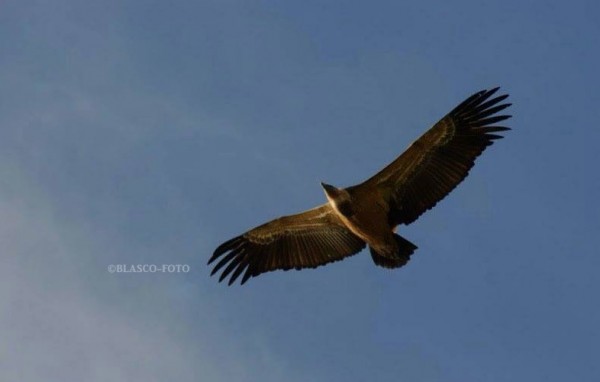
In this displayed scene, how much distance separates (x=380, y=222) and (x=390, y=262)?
0.80m

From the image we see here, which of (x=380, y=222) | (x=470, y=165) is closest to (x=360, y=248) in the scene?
(x=380, y=222)

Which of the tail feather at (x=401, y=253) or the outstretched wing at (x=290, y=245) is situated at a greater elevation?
the outstretched wing at (x=290, y=245)

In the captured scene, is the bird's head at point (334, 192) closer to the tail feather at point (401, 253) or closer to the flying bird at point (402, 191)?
the flying bird at point (402, 191)

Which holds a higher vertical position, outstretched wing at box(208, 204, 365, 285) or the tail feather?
outstretched wing at box(208, 204, 365, 285)

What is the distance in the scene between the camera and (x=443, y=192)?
83.3 feet

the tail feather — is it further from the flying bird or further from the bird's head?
the bird's head

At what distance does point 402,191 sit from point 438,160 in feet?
3.08

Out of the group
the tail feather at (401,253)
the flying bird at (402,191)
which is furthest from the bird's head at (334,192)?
the tail feather at (401,253)

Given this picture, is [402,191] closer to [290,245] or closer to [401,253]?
[401,253]

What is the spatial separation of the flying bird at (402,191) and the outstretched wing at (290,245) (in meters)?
0.02

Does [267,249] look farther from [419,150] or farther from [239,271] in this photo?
[419,150]

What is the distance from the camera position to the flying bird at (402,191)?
25.1 meters

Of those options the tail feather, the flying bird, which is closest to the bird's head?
the flying bird

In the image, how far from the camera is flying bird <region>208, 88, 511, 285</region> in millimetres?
25094
